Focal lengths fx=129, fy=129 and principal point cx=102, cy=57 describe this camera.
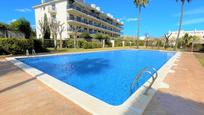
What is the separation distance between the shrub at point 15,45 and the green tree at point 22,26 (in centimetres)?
1591

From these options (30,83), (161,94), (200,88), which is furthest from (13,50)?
(200,88)

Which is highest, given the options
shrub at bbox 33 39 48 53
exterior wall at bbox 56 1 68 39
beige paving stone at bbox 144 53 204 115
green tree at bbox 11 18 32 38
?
exterior wall at bbox 56 1 68 39

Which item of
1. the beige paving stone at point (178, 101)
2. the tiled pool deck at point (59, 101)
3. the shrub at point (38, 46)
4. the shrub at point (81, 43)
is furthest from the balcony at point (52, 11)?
the beige paving stone at point (178, 101)

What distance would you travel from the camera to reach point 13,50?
14648 mm

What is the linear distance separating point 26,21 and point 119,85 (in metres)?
30.7

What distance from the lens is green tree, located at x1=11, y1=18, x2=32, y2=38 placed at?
1114 inches

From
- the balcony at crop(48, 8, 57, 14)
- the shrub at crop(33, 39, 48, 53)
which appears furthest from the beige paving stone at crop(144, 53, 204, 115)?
the balcony at crop(48, 8, 57, 14)

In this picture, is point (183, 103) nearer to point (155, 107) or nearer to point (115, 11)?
point (155, 107)

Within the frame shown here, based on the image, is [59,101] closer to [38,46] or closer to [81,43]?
[38,46]

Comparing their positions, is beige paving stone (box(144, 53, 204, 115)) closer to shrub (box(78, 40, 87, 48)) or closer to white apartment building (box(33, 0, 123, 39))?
shrub (box(78, 40, 87, 48))

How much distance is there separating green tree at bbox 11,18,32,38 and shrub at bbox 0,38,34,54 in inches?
626

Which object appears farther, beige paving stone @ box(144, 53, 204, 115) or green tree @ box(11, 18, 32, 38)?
green tree @ box(11, 18, 32, 38)

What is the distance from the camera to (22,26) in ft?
94.3

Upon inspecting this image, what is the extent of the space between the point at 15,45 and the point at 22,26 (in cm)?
1704
